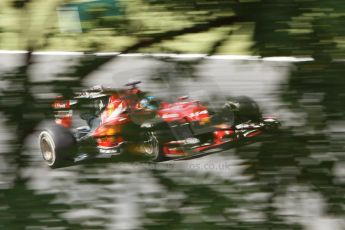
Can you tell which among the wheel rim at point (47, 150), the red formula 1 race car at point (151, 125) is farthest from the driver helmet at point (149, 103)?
the wheel rim at point (47, 150)

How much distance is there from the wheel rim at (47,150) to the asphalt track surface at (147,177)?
0.12 feet

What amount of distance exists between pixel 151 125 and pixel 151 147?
0.21 ft

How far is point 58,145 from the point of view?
2.13 meters

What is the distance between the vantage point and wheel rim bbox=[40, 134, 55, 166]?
2162 millimetres

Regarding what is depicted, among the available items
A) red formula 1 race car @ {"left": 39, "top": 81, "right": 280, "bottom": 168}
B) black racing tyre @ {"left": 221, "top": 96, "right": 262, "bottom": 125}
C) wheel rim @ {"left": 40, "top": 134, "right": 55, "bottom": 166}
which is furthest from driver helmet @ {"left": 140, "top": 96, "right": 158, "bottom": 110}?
wheel rim @ {"left": 40, "top": 134, "right": 55, "bottom": 166}

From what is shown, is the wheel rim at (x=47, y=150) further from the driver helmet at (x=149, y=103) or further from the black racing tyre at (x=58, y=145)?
the driver helmet at (x=149, y=103)

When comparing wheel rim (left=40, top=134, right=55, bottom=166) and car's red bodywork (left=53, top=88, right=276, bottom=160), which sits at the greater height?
car's red bodywork (left=53, top=88, right=276, bottom=160)

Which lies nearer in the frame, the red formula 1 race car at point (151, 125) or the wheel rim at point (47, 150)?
the red formula 1 race car at point (151, 125)

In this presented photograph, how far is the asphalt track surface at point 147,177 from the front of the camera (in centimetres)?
206

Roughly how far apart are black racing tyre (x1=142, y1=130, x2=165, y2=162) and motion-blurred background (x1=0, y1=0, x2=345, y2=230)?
0.05 meters

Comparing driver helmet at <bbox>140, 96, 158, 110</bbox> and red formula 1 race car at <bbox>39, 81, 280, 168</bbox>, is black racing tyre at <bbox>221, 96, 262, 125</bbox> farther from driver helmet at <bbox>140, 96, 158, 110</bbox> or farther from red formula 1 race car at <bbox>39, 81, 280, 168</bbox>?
driver helmet at <bbox>140, 96, 158, 110</bbox>

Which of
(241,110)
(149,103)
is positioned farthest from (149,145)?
(241,110)

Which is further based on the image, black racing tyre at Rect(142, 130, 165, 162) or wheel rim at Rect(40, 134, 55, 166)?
wheel rim at Rect(40, 134, 55, 166)

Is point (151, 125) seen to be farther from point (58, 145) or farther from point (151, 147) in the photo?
point (58, 145)
